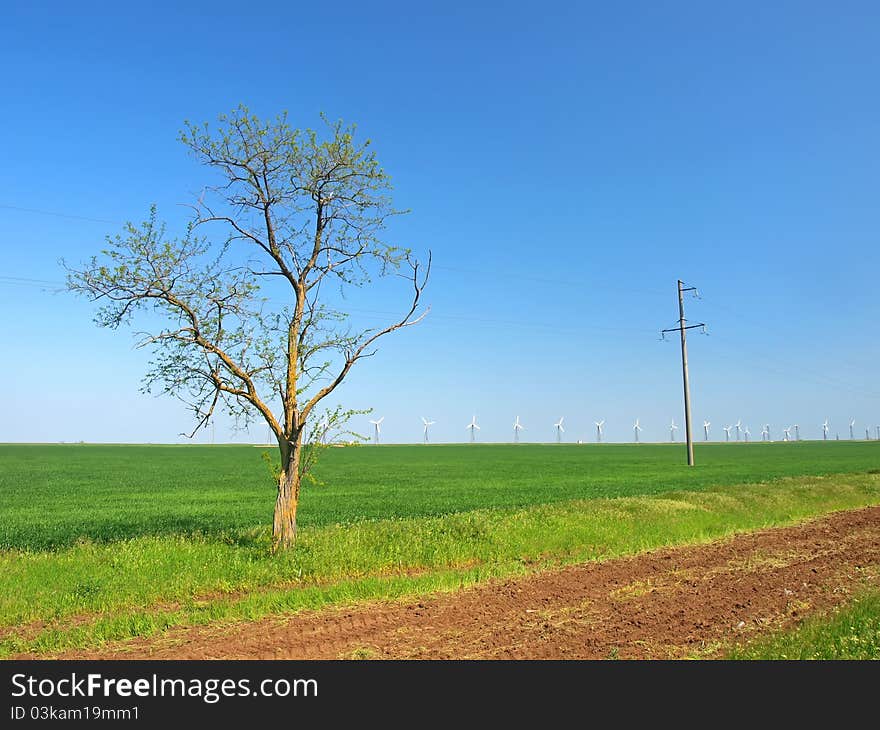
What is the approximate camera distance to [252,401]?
15609 mm

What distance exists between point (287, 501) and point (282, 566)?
179 centimetres

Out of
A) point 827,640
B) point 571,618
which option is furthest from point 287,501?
point 827,640

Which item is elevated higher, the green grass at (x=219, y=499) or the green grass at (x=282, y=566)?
the green grass at (x=282, y=566)

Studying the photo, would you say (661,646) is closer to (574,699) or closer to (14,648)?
(574,699)

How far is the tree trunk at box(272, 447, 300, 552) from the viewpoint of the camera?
15.5m

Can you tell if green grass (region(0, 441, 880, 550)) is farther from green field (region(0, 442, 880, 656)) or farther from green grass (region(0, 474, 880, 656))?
green grass (region(0, 474, 880, 656))

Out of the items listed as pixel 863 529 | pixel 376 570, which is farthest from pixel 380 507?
pixel 863 529

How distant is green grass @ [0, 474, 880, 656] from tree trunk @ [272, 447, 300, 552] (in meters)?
0.50

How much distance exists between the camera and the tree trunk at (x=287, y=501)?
15539 millimetres

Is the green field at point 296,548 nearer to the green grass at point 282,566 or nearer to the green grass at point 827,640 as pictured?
the green grass at point 282,566

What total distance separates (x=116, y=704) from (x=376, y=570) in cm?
813

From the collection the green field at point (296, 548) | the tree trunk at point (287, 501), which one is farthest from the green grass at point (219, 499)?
the tree trunk at point (287, 501)

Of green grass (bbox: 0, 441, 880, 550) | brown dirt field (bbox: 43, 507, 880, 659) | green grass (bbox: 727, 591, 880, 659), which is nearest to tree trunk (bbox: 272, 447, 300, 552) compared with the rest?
green grass (bbox: 0, 441, 880, 550)

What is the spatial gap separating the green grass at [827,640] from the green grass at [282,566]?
6.05 m
